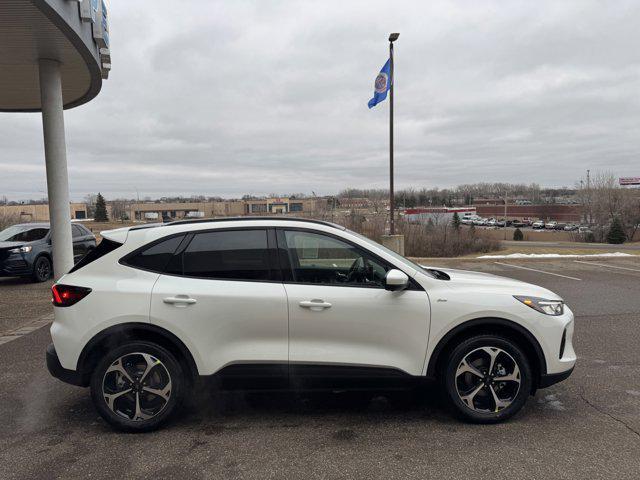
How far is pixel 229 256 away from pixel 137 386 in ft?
4.02

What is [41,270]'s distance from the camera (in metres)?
11.5

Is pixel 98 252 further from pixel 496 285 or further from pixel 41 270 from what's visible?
pixel 41 270

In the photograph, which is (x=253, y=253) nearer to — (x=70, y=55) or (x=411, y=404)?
(x=411, y=404)

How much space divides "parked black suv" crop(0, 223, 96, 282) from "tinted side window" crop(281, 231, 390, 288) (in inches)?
354

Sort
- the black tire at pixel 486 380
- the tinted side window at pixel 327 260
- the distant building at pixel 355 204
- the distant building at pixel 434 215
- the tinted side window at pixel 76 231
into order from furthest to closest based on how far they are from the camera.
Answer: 1. the distant building at pixel 355 204
2. the distant building at pixel 434 215
3. the tinted side window at pixel 76 231
4. the tinted side window at pixel 327 260
5. the black tire at pixel 486 380

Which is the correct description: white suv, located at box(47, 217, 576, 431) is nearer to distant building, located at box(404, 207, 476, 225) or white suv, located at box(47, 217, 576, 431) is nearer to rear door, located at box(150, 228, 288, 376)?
rear door, located at box(150, 228, 288, 376)

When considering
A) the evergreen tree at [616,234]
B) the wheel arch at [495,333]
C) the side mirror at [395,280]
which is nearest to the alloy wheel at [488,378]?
the wheel arch at [495,333]

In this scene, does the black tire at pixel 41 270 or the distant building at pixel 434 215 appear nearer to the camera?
the black tire at pixel 41 270

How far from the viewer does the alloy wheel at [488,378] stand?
3.63 m

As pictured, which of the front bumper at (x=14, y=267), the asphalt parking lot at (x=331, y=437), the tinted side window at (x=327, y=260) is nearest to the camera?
the asphalt parking lot at (x=331, y=437)

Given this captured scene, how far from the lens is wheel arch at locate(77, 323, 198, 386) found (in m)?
3.51

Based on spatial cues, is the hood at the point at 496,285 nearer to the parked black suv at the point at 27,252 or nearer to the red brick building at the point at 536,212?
the parked black suv at the point at 27,252

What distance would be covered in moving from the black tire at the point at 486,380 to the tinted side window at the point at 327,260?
88 centimetres

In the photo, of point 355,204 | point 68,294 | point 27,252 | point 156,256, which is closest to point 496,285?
point 156,256
